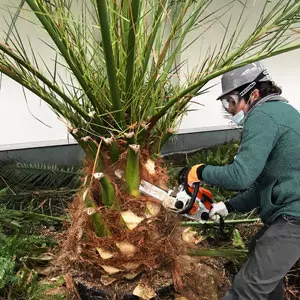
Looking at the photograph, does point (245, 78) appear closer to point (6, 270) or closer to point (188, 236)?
point (188, 236)

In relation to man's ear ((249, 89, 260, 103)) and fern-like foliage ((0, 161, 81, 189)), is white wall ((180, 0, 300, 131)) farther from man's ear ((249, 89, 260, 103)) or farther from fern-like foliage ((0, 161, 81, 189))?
man's ear ((249, 89, 260, 103))

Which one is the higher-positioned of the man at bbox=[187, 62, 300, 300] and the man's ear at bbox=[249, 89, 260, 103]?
the man's ear at bbox=[249, 89, 260, 103]

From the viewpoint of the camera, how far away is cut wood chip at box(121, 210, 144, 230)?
1404 millimetres

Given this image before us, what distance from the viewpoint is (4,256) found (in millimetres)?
1531

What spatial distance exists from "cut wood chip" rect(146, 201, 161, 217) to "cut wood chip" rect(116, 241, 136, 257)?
131mm

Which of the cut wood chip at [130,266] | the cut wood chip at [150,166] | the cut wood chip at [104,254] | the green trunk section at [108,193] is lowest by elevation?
the cut wood chip at [130,266]

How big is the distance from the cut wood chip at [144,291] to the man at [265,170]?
0.90 ft

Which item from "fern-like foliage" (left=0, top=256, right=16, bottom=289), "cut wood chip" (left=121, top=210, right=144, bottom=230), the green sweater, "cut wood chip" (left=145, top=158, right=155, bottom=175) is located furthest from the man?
"fern-like foliage" (left=0, top=256, right=16, bottom=289)

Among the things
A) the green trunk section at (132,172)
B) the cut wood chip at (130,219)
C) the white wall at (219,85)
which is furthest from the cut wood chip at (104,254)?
the white wall at (219,85)

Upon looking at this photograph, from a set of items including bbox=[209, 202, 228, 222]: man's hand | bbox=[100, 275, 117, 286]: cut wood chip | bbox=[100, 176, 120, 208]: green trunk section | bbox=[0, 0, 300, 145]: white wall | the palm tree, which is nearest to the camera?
the palm tree

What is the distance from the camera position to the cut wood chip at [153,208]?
1.43 m

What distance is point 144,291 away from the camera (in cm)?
143

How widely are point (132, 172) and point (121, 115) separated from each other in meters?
0.20

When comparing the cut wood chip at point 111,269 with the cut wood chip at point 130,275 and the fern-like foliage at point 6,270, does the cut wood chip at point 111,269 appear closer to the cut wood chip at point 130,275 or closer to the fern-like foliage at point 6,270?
the cut wood chip at point 130,275
